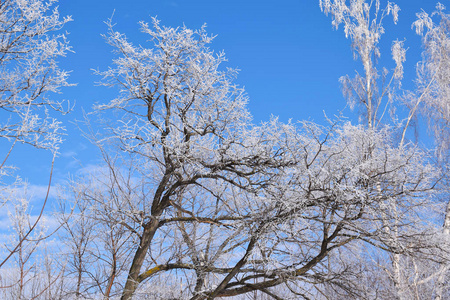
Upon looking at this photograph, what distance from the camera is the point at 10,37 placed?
243 inches

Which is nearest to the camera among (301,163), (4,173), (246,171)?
(4,173)

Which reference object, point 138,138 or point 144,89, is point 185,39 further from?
point 138,138

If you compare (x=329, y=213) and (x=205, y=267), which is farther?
(x=205, y=267)

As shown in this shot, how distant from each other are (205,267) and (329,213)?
2462 millimetres

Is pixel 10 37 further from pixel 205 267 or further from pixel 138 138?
pixel 205 267

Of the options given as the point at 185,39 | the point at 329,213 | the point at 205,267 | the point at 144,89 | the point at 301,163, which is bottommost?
the point at 205,267

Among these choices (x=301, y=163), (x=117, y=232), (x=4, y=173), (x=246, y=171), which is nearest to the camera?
(x=4, y=173)

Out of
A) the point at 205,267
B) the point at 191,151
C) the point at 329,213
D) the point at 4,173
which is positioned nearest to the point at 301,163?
the point at 329,213

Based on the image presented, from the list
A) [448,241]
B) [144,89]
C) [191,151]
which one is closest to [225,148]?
[191,151]

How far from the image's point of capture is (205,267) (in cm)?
743

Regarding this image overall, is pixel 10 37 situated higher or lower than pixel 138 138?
higher

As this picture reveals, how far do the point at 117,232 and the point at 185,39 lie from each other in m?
4.31

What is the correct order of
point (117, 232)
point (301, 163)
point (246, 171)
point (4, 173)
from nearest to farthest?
point (4, 173) → point (301, 163) → point (246, 171) → point (117, 232)

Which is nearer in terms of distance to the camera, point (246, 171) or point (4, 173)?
point (4, 173)
